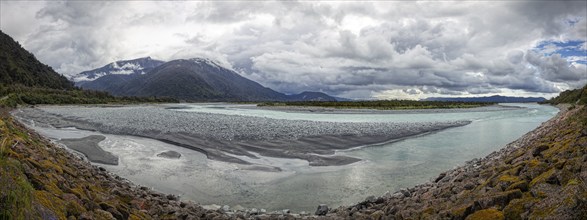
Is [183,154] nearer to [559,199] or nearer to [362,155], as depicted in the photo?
[362,155]

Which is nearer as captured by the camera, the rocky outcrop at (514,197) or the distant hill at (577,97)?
the rocky outcrop at (514,197)

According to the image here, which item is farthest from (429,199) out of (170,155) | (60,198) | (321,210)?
(170,155)

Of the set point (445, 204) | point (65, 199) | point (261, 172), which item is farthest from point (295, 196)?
point (65, 199)

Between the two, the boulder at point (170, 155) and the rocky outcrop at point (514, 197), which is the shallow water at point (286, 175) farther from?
the rocky outcrop at point (514, 197)

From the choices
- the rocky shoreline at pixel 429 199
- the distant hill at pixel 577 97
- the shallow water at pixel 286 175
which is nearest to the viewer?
the rocky shoreline at pixel 429 199

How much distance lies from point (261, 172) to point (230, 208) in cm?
704

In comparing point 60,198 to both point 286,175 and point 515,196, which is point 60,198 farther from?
point 286,175

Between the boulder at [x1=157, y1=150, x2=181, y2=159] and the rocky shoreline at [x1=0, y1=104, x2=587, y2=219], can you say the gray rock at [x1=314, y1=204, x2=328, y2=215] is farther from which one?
the boulder at [x1=157, y1=150, x2=181, y2=159]

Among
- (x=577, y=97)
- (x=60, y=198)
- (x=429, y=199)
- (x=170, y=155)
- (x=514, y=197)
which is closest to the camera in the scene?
(x=60, y=198)

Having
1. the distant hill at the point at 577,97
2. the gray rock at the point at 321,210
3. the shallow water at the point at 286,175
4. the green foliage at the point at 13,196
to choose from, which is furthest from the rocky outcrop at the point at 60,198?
the distant hill at the point at 577,97

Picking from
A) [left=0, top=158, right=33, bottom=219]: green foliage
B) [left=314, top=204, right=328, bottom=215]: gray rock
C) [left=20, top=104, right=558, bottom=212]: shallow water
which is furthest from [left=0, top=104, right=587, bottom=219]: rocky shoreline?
[left=20, top=104, right=558, bottom=212]: shallow water

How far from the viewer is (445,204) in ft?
38.2

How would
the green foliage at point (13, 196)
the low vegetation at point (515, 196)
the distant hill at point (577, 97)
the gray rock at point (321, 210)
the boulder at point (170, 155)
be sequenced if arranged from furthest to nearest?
the distant hill at point (577, 97) < the boulder at point (170, 155) < the gray rock at point (321, 210) < the low vegetation at point (515, 196) < the green foliage at point (13, 196)

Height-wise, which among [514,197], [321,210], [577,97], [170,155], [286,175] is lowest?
[286,175]
